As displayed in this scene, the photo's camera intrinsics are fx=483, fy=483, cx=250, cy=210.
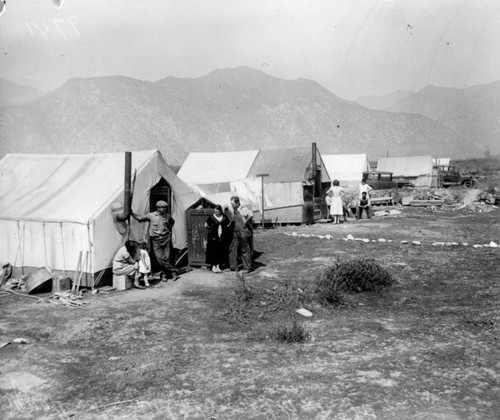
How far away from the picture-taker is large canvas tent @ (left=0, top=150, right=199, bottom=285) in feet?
31.1

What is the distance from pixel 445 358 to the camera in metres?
5.71

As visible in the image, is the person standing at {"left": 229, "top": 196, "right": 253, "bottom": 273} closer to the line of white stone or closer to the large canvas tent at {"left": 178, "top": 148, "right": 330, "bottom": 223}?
the line of white stone

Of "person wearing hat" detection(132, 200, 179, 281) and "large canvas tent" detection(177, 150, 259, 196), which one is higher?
"large canvas tent" detection(177, 150, 259, 196)

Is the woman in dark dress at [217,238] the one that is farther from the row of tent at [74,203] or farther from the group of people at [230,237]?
the row of tent at [74,203]

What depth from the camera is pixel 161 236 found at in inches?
396

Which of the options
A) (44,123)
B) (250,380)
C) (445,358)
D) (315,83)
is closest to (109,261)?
(250,380)

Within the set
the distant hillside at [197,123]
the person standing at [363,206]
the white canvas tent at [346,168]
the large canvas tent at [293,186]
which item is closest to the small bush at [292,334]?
the large canvas tent at [293,186]

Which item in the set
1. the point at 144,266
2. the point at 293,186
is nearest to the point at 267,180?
the point at 293,186

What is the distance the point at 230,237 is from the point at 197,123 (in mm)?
89262

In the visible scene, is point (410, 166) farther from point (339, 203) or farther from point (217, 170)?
point (339, 203)

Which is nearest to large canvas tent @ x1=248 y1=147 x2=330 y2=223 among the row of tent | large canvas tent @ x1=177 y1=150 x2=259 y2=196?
large canvas tent @ x1=177 y1=150 x2=259 y2=196

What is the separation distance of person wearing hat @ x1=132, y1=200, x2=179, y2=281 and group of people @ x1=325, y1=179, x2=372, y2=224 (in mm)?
8843

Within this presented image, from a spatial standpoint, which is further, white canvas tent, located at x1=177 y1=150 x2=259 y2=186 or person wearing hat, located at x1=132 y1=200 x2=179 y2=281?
white canvas tent, located at x1=177 y1=150 x2=259 y2=186

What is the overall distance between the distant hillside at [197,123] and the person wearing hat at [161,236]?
2527 inches
